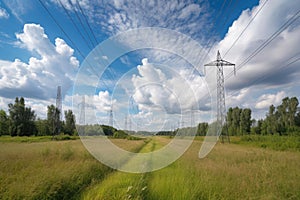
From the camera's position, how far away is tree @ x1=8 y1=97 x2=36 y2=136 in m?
55.0

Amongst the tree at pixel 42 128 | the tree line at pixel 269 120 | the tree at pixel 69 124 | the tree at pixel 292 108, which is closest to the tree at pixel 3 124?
the tree at pixel 42 128

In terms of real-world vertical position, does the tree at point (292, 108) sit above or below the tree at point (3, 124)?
above

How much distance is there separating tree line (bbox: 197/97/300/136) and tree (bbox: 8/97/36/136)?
66955 mm

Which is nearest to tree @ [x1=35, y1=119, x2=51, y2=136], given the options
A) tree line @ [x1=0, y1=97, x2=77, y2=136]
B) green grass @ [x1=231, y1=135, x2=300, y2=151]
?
tree line @ [x1=0, y1=97, x2=77, y2=136]

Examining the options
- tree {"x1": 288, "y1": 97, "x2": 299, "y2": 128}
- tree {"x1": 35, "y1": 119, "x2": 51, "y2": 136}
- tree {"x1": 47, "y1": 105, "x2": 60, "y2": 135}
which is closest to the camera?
tree {"x1": 35, "y1": 119, "x2": 51, "y2": 136}

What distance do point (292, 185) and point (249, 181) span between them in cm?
131

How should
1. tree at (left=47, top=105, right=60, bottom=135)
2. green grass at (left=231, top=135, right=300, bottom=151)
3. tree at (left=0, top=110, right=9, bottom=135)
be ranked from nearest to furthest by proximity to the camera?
green grass at (left=231, top=135, right=300, bottom=151), tree at (left=0, top=110, right=9, bottom=135), tree at (left=47, top=105, right=60, bottom=135)

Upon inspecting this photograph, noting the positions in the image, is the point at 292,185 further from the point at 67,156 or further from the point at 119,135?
the point at 119,135

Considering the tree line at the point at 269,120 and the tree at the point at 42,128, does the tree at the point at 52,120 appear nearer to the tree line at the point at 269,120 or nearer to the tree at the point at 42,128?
the tree at the point at 42,128

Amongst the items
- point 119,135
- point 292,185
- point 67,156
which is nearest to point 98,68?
point 67,156

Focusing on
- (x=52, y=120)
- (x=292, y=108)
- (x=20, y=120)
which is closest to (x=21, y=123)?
(x=20, y=120)

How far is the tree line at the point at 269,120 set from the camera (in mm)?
67562

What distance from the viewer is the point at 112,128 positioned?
60.8m

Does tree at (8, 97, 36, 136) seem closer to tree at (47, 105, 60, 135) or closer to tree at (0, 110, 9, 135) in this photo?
tree at (0, 110, 9, 135)
